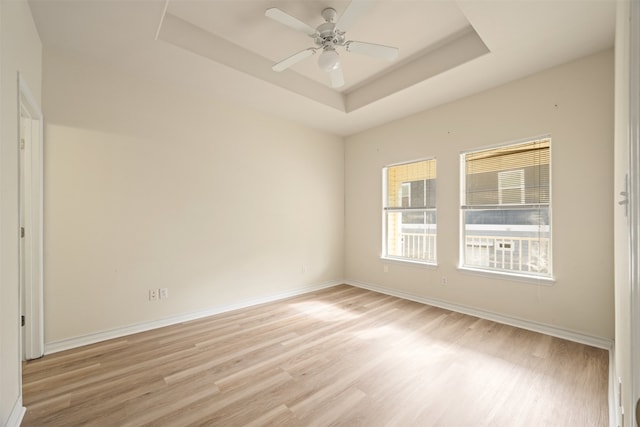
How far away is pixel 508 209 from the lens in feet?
10.4

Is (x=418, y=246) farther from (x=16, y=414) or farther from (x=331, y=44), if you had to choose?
(x=16, y=414)

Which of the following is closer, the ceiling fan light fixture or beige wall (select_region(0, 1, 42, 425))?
beige wall (select_region(0, 1, 42, 425))

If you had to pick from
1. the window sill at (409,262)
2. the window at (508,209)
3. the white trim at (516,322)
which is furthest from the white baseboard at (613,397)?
the window sill at (409,262)

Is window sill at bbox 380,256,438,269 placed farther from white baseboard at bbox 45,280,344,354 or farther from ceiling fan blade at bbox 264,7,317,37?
ceiling fan blade at bbox 264,7,317,37

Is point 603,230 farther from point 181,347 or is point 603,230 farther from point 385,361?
point 181,347

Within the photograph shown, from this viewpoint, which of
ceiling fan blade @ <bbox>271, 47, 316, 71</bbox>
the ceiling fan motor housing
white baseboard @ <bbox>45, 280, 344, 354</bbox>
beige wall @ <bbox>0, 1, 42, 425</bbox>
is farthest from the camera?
white baseboard @ <bbox>45, 280, 344, 354</bbox>

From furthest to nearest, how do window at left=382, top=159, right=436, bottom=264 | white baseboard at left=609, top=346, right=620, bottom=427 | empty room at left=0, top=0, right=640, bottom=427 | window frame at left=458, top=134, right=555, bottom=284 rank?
window at left=382, top=159, right=436, bottom=264 → window frame at left=458, top=134, right=555, bottom=284 → empty room at left=0, top=0, right=640, bottom=427 → white baseboard at left=609, top=346, right=620, bottom=427

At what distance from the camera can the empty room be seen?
1.84m

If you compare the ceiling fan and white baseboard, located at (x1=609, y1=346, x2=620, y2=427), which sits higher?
the ceiling fan

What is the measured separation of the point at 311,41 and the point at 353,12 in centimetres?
95

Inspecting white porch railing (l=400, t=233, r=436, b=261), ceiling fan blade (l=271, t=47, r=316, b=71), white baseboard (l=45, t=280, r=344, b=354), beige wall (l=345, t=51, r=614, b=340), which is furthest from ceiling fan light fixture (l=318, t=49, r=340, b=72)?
white baseboard (l=45, t=280, r=344, b=354)

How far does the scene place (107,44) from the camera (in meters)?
2.43

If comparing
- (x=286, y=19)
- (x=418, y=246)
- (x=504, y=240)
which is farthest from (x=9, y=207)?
(x=504, y=240)

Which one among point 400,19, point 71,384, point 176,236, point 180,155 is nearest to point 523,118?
point 400,19
